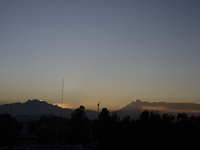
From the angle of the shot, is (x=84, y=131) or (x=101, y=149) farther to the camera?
(x=84, y=131)

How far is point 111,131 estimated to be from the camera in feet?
90.3

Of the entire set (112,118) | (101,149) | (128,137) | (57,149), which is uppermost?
(112,118)

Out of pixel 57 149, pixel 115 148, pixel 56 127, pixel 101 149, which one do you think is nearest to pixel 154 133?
pixel 115 148

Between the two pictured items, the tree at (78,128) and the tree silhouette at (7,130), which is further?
the tree at (78,128)

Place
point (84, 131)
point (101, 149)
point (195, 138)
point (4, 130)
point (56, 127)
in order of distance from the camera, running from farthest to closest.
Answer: point (56, 127) < point (84, 131) < point (4, 130) < point (101, 149) < point (195, 138)

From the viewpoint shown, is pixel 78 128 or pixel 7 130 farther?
pixel 78 128

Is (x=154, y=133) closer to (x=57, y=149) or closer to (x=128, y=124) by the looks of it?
(x=128, y=124)

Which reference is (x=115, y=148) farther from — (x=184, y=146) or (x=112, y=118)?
(x=184, y=146)

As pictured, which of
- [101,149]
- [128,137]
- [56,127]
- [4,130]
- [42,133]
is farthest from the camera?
[56,127]

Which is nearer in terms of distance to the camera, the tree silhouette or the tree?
the tree silhouette

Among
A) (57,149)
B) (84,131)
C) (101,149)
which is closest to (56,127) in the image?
(84,131)

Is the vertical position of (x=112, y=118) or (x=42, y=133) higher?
(x=112, y=118)

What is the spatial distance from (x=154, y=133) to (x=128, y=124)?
348 cm

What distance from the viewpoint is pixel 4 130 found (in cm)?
5438
